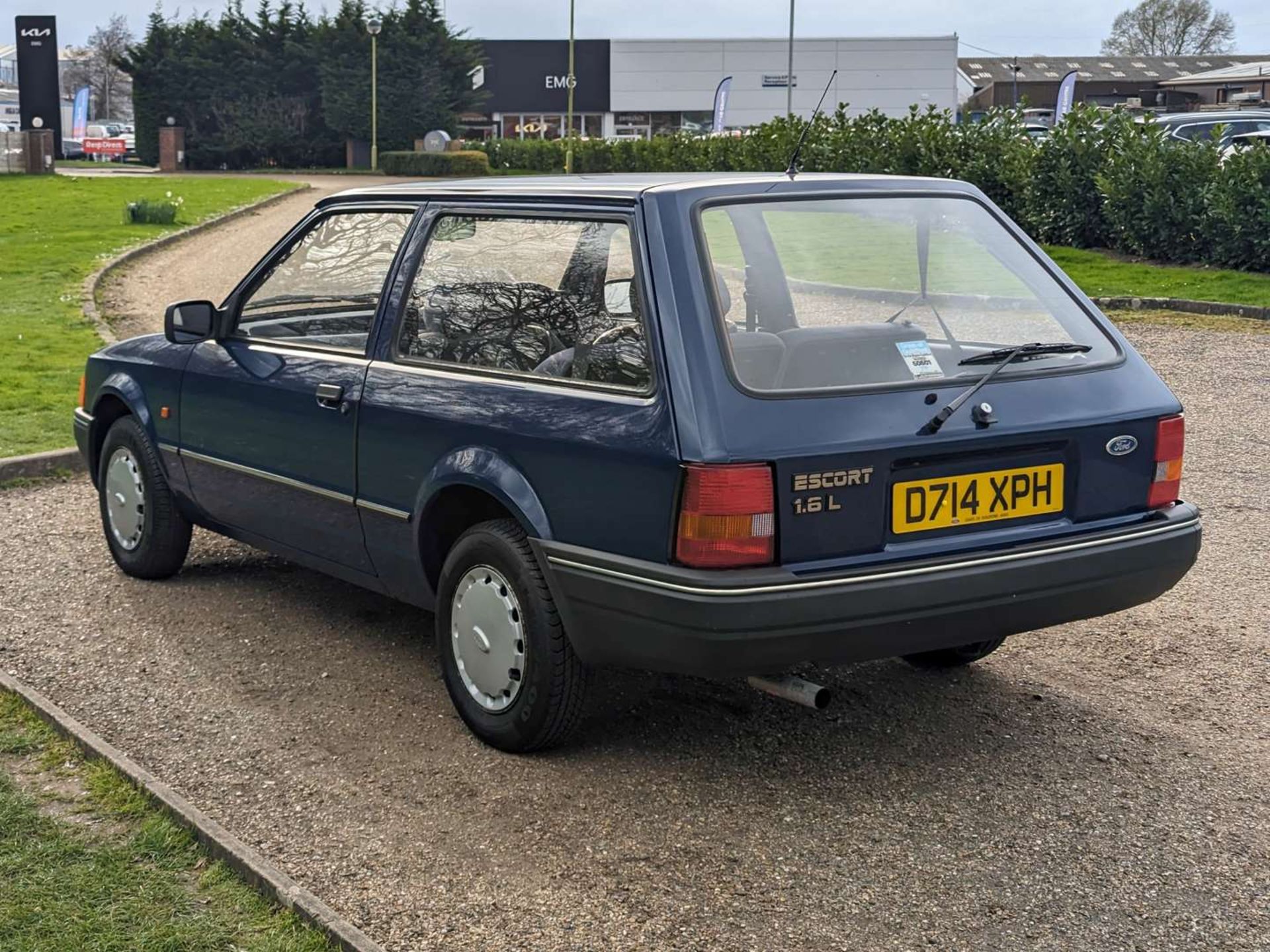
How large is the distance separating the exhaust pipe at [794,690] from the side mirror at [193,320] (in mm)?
2803

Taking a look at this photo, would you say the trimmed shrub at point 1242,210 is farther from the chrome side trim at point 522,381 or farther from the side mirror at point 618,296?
the side mirror at point 618,296

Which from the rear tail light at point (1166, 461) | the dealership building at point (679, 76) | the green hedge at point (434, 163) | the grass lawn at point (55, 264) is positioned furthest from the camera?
the dealership building at point (679, 76)

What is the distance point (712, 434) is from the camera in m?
3.87

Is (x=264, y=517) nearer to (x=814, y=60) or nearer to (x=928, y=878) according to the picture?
(x=928, y=878)

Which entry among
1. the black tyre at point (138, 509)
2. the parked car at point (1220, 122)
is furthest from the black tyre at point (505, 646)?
the parked car at point (1220, 122)

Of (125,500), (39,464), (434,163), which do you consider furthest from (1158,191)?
(434,163)

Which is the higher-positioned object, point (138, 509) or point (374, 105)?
point (374, 105)

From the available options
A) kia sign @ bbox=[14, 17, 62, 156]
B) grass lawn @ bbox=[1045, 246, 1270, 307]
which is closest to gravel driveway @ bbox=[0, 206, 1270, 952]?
grass lawn @ bbox=[1045, 246, 1270, 307]

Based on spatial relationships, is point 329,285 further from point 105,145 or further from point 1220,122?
point 105,145

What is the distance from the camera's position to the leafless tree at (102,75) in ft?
349

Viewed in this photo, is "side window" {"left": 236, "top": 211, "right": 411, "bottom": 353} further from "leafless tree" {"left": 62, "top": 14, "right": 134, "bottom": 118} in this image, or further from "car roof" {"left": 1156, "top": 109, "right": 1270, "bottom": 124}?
"leafless tree" {"left": 62, "top": 14, "right": 134, "bottom": 118}

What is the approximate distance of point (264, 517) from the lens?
Result: 572 centimetres

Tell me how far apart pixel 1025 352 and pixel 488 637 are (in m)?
1.80

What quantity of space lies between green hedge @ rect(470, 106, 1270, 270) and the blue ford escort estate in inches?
570
